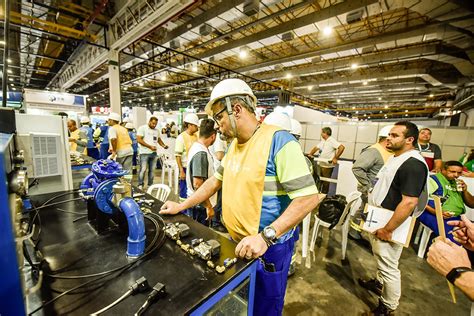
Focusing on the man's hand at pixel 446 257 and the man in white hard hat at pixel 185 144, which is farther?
the man in white hard hat at pixel 185 144

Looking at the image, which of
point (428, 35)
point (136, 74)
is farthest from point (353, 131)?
point (136, 74)

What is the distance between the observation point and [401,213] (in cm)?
167

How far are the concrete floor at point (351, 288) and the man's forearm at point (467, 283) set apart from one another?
1.30 meters

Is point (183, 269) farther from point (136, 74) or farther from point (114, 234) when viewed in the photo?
point (136, 74)

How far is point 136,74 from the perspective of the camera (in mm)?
10328

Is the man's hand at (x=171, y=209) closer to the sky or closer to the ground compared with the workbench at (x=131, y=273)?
closer to the sky

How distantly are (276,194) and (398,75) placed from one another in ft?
29.2

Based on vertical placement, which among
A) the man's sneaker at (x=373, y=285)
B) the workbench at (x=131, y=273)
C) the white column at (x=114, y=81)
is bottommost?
the man's sneaker at (x=373, y=285)

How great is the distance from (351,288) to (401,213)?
1.16 m

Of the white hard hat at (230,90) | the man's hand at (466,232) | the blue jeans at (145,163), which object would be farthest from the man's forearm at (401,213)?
the blue jeans at (145,163)

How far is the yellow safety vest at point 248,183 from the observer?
44.4 inches

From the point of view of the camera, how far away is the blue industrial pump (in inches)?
36.8

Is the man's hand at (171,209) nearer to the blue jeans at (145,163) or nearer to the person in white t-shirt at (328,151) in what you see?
the blue jeans at (145,163)

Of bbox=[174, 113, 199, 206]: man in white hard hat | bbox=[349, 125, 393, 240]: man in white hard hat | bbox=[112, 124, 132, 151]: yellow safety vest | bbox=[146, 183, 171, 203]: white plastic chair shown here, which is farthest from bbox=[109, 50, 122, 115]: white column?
bbox=[349, 125, 393, 240]: man in white hard hat
